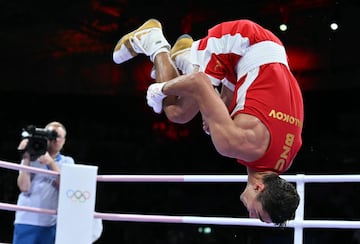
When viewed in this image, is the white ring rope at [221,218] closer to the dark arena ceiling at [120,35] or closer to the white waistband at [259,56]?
the white waistband at [259,56]

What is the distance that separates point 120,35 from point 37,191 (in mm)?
3491

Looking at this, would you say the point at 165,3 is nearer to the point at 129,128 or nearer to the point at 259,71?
the point at 129,128

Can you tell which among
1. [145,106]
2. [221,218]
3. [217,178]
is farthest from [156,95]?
[145,106]

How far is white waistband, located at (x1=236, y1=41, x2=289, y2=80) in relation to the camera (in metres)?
2.29

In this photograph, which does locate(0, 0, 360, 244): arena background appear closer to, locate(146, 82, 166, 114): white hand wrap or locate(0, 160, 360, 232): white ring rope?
locate(0, 160, 360, 232): white ring rope

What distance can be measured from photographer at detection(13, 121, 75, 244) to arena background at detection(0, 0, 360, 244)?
2632 mm

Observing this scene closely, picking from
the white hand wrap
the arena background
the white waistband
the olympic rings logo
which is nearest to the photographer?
the olympic rings logo

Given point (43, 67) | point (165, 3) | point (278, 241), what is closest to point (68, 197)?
point (278, 241)

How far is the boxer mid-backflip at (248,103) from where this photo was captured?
2107 mm

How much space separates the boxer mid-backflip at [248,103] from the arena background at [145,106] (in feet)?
10.6

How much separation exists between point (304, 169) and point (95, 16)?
2639 mm

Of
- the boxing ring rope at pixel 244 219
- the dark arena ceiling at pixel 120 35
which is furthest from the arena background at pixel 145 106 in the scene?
the boxing ring rope at pixel 244 219

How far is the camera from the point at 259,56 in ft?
7.52

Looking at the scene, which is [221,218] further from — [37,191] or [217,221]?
[37,191]
